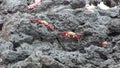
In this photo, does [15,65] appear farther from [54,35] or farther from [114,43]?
[114,43]

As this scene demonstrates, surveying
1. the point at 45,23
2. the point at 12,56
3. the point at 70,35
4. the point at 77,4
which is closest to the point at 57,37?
the point at 70,35

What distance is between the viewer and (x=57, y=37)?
4918 mm

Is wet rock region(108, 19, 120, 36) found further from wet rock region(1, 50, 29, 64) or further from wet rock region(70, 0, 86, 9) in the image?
wet rock region(1, 50, 29, 64)

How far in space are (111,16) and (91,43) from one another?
943 millimetres

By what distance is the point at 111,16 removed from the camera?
555 cm

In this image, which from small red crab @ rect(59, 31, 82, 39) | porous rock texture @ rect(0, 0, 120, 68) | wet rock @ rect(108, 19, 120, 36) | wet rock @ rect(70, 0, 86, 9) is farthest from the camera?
wet rock @ rect(70, 0, 86, 9)

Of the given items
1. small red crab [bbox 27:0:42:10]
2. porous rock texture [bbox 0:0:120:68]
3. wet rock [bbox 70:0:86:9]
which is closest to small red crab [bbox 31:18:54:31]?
porous rock texture [bbox 0:0:120:68]

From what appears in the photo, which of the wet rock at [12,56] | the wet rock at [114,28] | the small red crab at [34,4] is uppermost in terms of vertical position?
the small red crab at [34,4]

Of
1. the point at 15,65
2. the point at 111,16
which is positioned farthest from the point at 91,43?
the point at 15,65

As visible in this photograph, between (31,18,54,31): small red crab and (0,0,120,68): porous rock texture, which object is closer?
(0,0,120,68): porous rock texture

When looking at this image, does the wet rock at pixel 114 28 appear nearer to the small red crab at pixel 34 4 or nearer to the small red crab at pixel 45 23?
the small red crab at pixel 45 23

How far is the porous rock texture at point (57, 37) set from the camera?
14.0ft

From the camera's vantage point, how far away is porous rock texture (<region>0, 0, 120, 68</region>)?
4.27m

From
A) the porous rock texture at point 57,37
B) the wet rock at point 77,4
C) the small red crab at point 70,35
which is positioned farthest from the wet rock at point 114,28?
the wet rock at point 77,4
